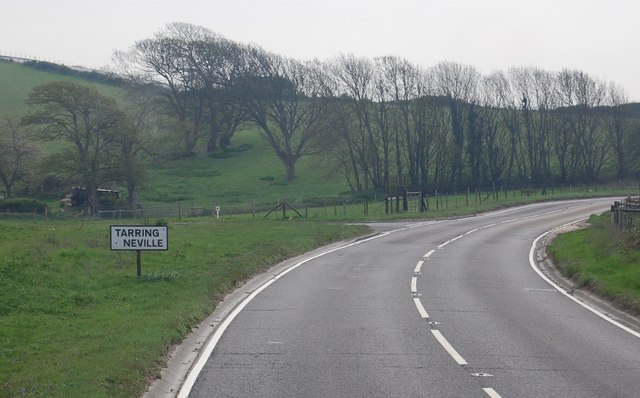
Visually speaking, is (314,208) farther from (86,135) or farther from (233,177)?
(233,177)

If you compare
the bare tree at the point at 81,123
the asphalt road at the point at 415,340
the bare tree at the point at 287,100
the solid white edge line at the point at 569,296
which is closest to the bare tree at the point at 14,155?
the bare tree at the point at 81,123

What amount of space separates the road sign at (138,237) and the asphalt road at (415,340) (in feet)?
8.87

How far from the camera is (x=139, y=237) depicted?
63.8 ft

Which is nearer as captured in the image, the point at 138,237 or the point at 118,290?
the point at 118,290

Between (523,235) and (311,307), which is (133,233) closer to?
(311,307)

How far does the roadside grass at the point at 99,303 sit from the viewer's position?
10.1 meters

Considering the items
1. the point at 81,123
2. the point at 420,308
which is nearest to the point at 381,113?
the point at 81,123

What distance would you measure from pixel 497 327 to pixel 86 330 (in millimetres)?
7166

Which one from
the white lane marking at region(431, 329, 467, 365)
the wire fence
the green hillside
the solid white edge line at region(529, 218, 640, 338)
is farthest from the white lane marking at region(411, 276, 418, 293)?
the green hillside

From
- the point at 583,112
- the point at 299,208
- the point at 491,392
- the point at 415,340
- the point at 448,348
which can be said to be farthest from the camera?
the point at 583,112

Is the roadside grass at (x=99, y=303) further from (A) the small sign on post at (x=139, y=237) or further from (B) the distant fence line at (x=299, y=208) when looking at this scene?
(B) the distant fence line at (x=299, y=208)

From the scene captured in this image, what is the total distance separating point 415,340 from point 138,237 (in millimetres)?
8807

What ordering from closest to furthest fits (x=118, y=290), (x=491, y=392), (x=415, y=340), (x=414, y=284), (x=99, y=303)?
(x=491, y=392) → (x=415, y=340) → (x=99, y=303) → (x=118, y=290) → (x=414, y=284)

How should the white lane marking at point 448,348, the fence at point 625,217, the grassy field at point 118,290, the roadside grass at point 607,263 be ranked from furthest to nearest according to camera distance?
the fence at point 625,217
the roadside grass at point 607,263
the white lane marking at point 448,348
the grassy field at point 118,290
